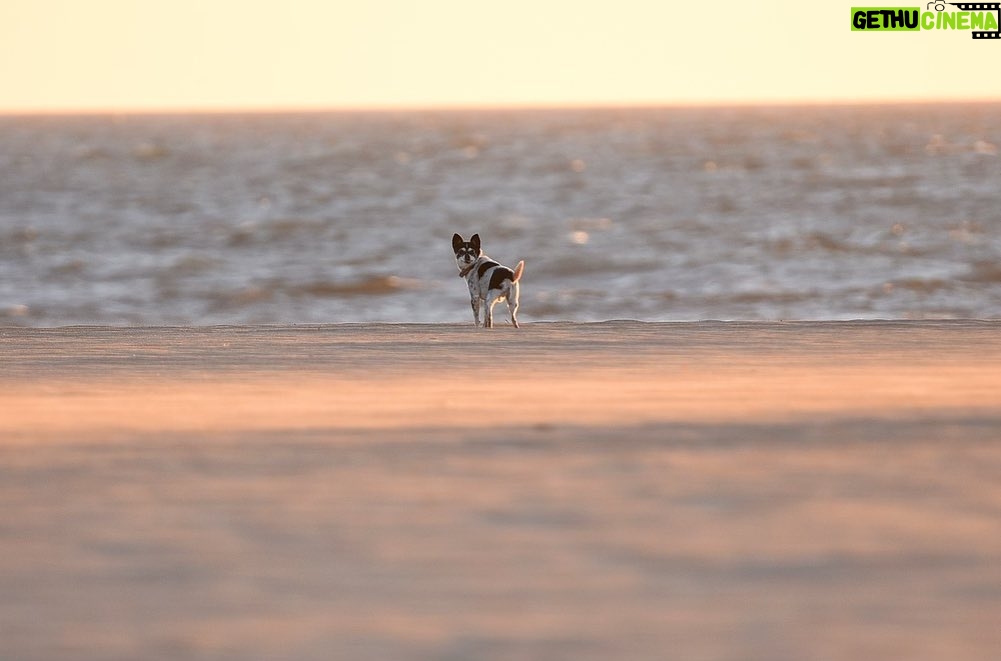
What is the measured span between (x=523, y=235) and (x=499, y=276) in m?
22.8

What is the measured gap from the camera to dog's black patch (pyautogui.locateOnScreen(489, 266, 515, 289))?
1387 cm

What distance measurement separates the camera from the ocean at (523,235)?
77.2ft

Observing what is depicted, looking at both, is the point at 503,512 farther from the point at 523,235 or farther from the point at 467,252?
the point at 523,235

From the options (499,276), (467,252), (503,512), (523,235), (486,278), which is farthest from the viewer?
(523,235)

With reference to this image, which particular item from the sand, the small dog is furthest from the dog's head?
the sand

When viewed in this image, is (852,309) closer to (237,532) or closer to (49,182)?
(237,532)

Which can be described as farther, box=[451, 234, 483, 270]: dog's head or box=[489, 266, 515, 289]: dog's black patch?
box=[451, 234, 483, 270]: dog's head

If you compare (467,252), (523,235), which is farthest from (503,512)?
(523,235)

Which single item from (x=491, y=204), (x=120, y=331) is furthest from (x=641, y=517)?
(x=491, y=204)

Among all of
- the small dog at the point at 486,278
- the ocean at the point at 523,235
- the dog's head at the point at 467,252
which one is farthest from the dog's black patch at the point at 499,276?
the ocean at the point at 523,235

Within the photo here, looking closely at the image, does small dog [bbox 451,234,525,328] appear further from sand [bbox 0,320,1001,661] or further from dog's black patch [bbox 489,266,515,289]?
sand [bbox 0,320,1001,661]

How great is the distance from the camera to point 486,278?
46.2 feet

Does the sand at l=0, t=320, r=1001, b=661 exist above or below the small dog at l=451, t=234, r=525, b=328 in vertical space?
below

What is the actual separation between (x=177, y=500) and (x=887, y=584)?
2.92 m
